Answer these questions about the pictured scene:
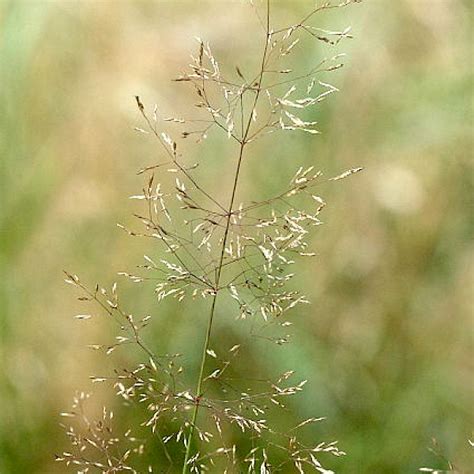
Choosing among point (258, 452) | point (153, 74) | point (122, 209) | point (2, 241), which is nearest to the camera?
point (258, 452)

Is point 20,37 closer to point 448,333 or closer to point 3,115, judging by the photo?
point 3,115

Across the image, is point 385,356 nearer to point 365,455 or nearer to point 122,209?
point 365,455

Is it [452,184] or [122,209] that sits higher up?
[452,184]

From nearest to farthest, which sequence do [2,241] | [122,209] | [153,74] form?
[2,241] < [122,209] < [153,74]

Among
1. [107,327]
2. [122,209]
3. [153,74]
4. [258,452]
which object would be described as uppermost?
[153,74]

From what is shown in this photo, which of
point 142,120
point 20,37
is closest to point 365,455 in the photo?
point 142,120

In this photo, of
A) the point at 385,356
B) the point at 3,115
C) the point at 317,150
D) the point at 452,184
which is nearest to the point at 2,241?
the point at 3,115

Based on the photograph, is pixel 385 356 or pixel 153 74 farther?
pixel 153 74
